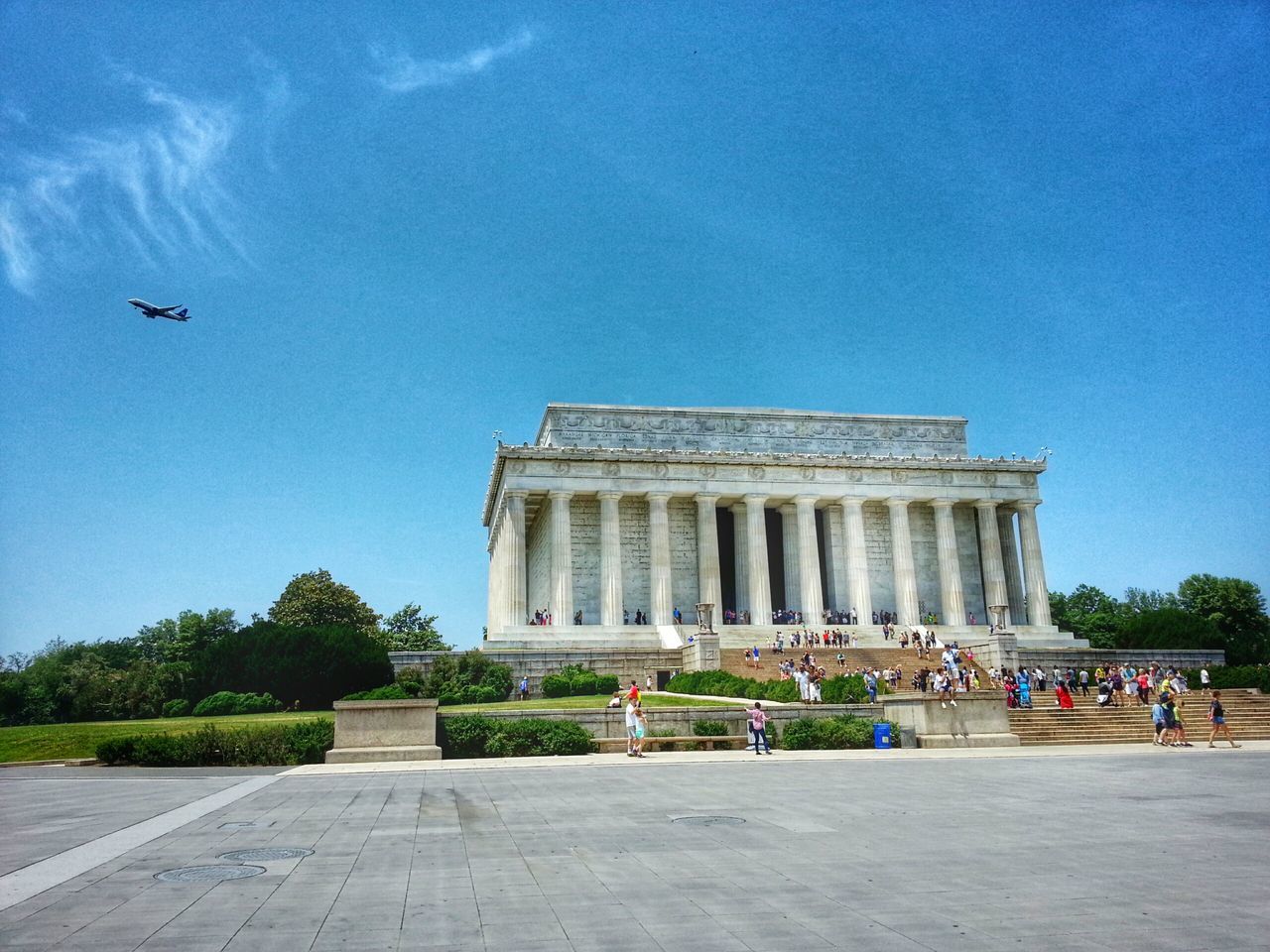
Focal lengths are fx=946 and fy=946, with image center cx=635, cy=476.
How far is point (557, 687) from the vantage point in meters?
46.1

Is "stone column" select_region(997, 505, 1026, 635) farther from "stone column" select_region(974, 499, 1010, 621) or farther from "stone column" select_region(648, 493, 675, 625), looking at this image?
"stone column" select_region(648, 493, 675, 625)

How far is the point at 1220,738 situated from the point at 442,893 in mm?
32554

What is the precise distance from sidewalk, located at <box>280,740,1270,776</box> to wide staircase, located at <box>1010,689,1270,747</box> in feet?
6.42

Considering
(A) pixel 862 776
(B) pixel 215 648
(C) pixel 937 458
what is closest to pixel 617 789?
(A) pixel 862 776

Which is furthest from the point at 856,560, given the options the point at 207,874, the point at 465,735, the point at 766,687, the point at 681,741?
the point at 207,874

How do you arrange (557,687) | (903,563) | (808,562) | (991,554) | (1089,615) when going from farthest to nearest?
(1089,615) < (991,554) < (903,563) < (808,562) < (557,687)

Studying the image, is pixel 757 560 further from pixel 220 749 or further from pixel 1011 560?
pixel 220 749

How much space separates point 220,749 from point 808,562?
152 ft

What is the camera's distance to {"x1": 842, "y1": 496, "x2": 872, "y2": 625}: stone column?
214 ft

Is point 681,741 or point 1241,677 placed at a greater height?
point 1241,677

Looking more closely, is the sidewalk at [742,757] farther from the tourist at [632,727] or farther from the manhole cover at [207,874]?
the manhole cover at [207,874]

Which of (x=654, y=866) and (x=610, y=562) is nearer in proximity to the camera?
(x=654, y=866)

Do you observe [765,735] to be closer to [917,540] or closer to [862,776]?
[862,776]

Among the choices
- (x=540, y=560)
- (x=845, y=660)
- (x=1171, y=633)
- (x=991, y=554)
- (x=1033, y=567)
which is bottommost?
(x=845, y=660)
